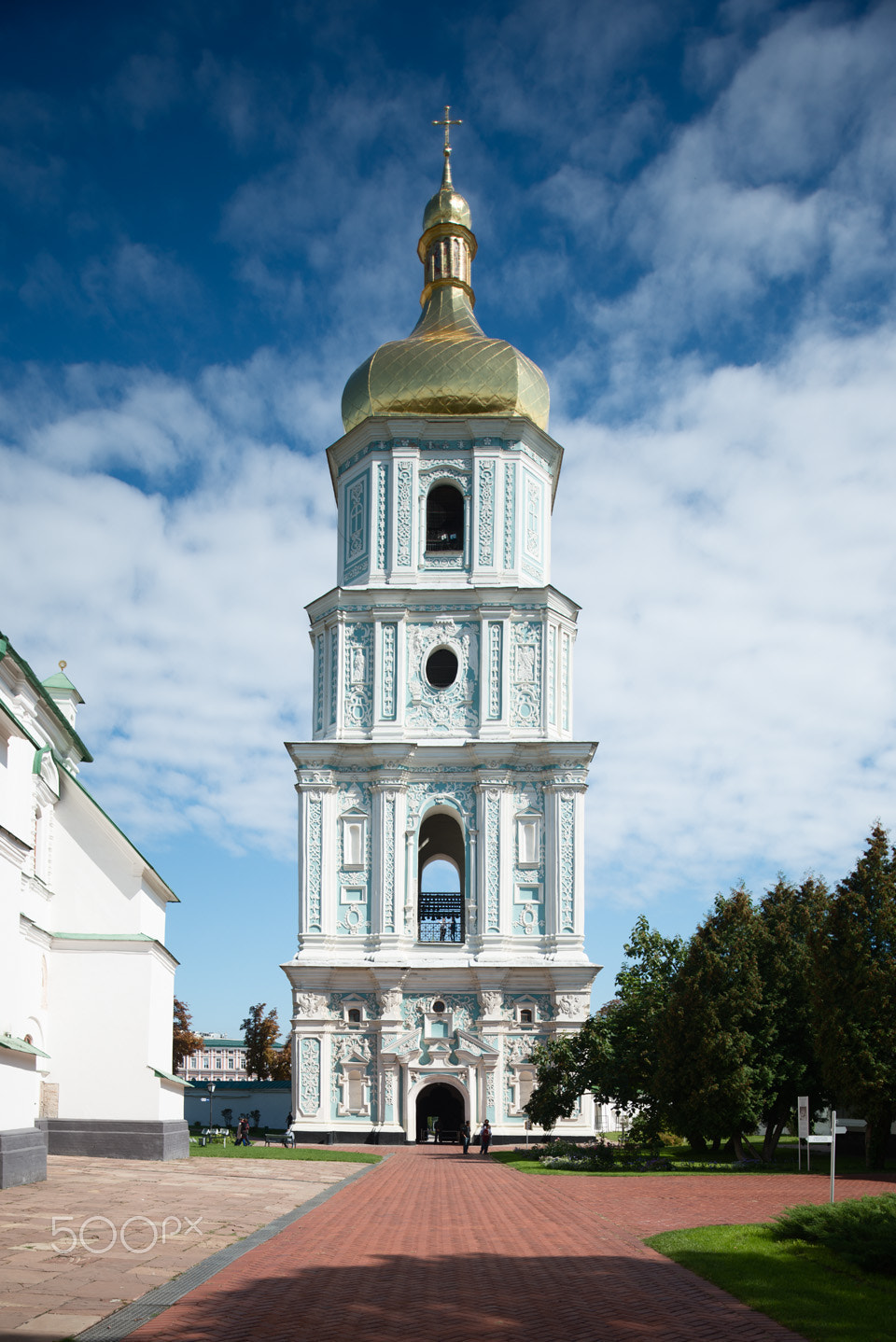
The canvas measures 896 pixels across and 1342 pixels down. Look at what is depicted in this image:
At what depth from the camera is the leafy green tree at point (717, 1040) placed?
90.2 ft

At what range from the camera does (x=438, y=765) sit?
39500 mm

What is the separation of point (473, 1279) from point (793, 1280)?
2.76 m

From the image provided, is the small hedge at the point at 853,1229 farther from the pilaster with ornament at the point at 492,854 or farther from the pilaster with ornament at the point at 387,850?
the pilaster with ornament at the point at 387,850

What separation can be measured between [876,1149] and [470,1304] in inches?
808

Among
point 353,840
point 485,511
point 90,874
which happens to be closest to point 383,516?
point 485,511

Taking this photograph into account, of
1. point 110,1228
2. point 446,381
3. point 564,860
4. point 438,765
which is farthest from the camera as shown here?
point 446,381

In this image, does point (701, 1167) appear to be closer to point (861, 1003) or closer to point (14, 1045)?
point (861, 1003)

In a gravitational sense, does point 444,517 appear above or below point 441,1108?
above

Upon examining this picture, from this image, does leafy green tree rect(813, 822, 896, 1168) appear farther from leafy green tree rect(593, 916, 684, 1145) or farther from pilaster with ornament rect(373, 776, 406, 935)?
pilaster with ornament rect(373, 776, 406, 935)

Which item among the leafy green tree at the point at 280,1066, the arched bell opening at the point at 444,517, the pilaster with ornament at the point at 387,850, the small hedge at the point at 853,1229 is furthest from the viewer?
the leafy green tree at the point at 280,1066

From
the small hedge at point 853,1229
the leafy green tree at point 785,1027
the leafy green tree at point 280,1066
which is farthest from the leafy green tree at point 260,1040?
the small hedge at point 853,1229

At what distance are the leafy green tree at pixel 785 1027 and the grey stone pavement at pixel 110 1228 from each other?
11.2 meters

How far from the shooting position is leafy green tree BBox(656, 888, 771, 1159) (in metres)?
27.5

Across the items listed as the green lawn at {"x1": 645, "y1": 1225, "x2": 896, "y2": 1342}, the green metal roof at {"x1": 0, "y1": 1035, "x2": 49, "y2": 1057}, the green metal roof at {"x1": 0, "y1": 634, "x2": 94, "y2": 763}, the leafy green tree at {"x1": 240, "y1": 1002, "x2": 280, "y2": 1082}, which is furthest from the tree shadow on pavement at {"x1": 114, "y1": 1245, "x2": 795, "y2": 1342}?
the leafy green tree at {"x1": 240, "y1": 1002, "x2": 280, "y2": 1082}
